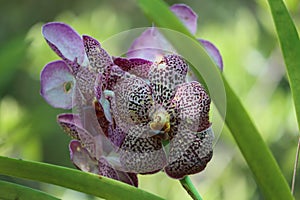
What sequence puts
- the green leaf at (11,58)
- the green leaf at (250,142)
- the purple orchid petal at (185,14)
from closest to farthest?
the green leaf at (250,142) → the purple orchid petal at (185,14) → the green leaf at (11,58)

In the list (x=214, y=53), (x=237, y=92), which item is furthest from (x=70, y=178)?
(x=237, y=92)

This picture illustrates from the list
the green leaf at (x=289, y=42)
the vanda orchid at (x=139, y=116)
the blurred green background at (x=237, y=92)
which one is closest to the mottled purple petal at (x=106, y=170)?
the vanda orchid at (x=139, y=116)

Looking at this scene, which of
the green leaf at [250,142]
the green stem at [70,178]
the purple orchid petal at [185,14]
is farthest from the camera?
the purple orchid petal at [185,14]

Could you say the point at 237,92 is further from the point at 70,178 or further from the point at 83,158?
the point at 70,178

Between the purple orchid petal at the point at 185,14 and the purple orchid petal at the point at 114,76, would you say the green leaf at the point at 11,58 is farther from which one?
the purple orchid petal at the point at 114,76

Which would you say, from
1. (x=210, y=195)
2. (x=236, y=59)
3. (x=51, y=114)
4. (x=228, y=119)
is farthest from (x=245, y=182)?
(x=228, y=119)

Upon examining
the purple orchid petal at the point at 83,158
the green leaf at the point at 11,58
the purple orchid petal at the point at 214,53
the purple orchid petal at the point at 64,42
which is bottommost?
the green leaf at the point at 11,58
